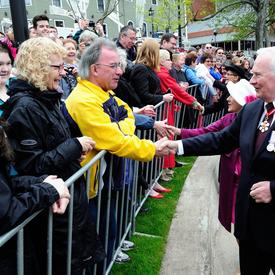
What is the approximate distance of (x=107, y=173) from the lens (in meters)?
3.11

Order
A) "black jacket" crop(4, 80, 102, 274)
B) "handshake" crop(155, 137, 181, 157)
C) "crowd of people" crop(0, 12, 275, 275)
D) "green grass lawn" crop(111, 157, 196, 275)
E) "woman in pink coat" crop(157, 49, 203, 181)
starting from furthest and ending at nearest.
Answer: "woman in pink coat" crop(157, 49, 203, 181), "green grass lawn" crop(111, 157, 196, 275), "handshake" crop(155, 137, 181, 157), "black jacket" crop(4, 80, 102, 274), "crowd of people" crop(0, 12, 275, 275)

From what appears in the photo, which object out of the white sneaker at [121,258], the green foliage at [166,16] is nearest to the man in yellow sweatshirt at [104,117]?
the white sneaker at [121,258]

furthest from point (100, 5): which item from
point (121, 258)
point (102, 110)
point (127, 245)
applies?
point (102, 110)

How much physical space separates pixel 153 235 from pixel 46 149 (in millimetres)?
2100

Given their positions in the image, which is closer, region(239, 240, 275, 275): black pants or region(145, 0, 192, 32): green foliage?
region(239, 240, 275, 275): black pants

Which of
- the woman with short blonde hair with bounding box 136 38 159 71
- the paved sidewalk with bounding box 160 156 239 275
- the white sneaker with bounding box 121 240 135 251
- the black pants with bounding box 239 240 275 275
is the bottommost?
the paved sidewalk with bounding box 160 156 239 275

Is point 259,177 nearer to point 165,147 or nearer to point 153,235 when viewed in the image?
point 165,147

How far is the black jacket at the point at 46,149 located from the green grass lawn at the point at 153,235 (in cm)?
112

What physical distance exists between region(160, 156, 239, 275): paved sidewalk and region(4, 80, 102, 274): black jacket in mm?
1396

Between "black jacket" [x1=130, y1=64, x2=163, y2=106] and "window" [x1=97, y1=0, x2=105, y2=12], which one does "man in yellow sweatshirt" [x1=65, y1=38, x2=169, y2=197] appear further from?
"window" [x1=97, y1=0, x2=105, y2=12]

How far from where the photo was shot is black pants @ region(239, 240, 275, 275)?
278cm

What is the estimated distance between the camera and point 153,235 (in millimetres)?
4105

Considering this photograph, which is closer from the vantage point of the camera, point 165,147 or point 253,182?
point 253,182

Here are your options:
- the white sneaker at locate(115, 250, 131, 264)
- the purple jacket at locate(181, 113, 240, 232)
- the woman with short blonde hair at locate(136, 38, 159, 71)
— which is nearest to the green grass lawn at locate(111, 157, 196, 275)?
the white sneaker at locate(115, 250, 131, 264)
